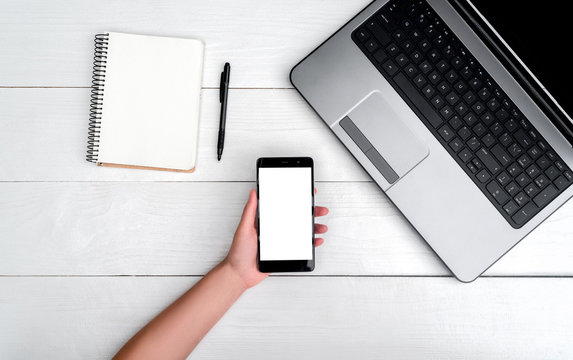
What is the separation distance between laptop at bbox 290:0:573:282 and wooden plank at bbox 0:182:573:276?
0.15 feet

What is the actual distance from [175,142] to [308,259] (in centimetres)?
26

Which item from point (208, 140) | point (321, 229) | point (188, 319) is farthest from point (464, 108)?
point (188, 319)

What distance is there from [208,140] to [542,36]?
0.46 m

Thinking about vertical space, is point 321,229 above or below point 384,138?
below

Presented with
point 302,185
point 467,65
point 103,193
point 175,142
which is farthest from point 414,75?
point 103,193

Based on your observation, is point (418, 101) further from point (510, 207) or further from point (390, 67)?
point (510, 207)

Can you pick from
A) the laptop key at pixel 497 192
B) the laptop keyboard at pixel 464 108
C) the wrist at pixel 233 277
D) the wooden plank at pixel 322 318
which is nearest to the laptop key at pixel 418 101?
the laptop keyboard at pixel 464 108

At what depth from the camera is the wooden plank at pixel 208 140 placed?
2.08 feet

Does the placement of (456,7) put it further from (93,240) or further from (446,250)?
(93,240)

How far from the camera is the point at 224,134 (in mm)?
631

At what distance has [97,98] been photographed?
2.05ft

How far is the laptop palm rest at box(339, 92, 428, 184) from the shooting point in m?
0.60

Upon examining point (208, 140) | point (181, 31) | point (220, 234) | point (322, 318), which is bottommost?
point (322, 318)

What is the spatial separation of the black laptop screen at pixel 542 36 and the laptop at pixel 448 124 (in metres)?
0.02
